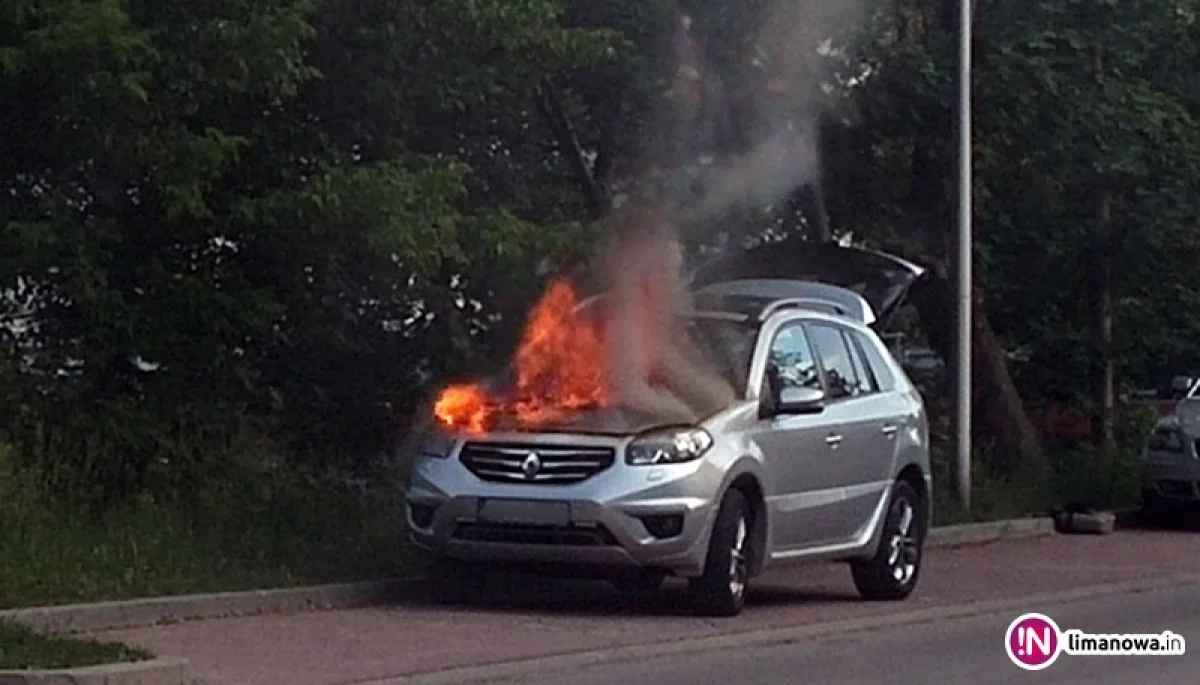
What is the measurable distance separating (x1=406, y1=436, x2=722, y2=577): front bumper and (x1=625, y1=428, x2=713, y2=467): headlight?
0.05 meters

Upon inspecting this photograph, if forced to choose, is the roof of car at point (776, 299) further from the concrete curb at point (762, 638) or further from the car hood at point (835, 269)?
the concrete curb at point (762, 638)

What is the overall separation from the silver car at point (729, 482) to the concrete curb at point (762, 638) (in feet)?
1.81

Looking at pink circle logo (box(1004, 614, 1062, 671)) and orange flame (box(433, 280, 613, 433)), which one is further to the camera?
orange flame (box(433, 280, 613, 433))

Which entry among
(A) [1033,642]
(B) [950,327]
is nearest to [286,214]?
(A) [1033,642]

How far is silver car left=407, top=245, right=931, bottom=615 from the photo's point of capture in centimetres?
1398

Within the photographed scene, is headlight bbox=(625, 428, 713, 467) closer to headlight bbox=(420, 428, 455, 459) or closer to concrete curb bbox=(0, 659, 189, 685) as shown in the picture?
headlight bbox=(420, 428, 455, 459)

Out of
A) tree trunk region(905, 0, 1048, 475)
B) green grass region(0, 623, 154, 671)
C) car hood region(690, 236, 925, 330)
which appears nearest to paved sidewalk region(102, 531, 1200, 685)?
green grass region(0, 623, 154, 671)

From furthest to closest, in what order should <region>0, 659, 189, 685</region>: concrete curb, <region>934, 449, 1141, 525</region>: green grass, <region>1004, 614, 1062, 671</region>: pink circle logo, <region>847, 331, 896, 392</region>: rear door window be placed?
<region>934, 449, 1141, 525</region>: green grass, <region>847, 331, 896, 392</region>: rear door window, <region>1004, 614, 1062, 671</region>: pink circle logo, <region>0, 659, 189, 685</region>: concrete curb

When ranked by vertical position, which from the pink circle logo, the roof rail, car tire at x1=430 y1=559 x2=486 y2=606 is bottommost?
the pink circle logo

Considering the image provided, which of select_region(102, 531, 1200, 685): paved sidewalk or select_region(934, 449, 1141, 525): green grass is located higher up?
select_region(102, 531, 1200, 685): paved sidewalk

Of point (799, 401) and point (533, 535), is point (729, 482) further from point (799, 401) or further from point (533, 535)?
point (533, 535)

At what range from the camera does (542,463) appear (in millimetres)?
14148

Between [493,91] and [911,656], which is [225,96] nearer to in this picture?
[493,91]

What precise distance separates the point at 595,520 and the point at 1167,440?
35.7 feet
